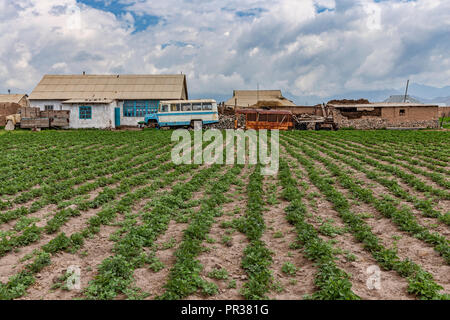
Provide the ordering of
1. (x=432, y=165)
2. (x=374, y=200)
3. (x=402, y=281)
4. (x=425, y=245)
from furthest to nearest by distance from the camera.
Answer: (x=432, y=165)
(x=374, y=200)
(x=425, y=245)
(x=402, y=281)

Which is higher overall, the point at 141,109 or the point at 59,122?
the point at 141,109

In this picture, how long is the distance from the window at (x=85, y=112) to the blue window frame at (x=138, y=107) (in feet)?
15.5

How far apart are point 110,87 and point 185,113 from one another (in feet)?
50.8

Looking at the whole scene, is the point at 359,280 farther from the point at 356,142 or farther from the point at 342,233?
the point at 356,142

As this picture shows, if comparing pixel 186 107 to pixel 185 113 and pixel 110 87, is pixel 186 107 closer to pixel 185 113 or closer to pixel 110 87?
pixel 185 113

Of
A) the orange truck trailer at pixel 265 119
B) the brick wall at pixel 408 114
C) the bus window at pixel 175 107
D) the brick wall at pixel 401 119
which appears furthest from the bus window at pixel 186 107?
the brick wall at pixel 408 114

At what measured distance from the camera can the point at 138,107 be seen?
43562 millimetres

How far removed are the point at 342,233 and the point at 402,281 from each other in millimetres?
2364

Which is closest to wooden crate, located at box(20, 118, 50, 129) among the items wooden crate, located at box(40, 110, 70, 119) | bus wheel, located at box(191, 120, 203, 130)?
wooden crate, located at box(40, 110, 70, 119)

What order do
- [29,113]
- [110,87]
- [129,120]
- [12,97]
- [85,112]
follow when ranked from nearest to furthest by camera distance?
[29,113] < [85,112] < [129,120] < [110,87] < [12,97]

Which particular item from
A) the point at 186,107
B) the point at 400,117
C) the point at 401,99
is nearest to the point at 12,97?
the point at 186,107

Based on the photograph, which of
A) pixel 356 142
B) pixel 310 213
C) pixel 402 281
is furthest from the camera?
pixel 356 142

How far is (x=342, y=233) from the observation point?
8414 millimetres
